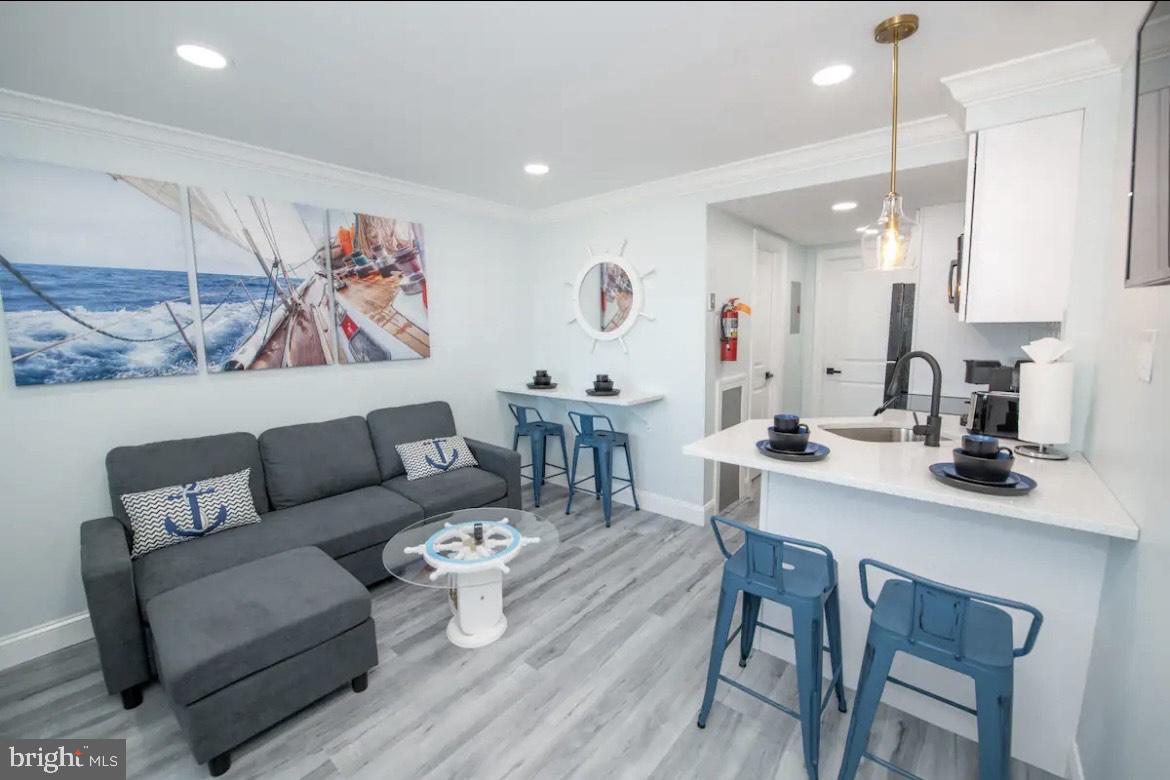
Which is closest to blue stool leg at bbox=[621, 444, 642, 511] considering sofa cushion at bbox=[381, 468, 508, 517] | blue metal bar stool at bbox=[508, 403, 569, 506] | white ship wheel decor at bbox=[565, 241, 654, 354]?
blue metal bar stool at bbox=[508, 403, 569, 506]

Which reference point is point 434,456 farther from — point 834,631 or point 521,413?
point 834,631

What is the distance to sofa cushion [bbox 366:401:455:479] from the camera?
126 inches

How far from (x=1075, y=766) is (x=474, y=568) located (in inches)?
80.9

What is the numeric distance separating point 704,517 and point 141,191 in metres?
3.72

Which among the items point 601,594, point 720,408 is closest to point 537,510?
point 601,594

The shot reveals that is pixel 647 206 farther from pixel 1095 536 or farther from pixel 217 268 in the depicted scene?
pixel 1095 536

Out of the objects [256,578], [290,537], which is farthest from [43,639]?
[256,578]

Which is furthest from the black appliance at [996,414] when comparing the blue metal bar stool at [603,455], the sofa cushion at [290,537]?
the sofa cushion at [290,537]

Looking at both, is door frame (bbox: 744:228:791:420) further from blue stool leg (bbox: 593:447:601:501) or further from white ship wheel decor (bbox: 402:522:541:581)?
white ship wheel decor (bbox: 402:522:541:581)

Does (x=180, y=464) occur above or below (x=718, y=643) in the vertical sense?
above

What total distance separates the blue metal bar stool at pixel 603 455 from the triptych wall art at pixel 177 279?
58.3 inches

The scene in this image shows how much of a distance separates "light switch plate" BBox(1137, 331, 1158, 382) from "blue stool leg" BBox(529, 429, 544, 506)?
3.15m

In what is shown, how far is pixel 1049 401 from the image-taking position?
172cm

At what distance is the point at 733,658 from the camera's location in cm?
213
